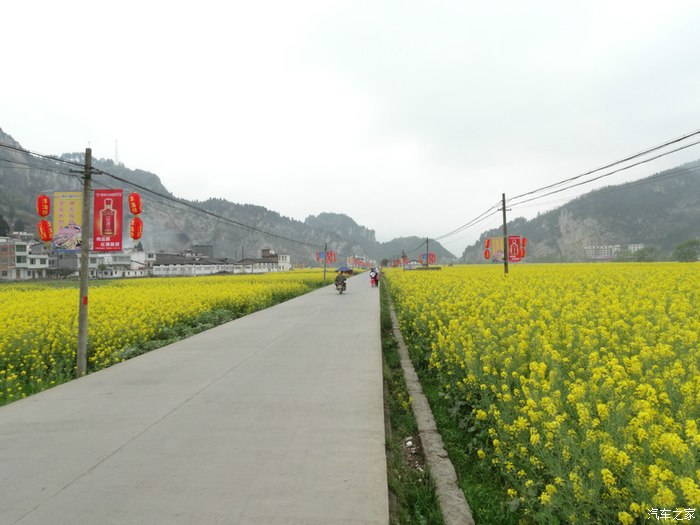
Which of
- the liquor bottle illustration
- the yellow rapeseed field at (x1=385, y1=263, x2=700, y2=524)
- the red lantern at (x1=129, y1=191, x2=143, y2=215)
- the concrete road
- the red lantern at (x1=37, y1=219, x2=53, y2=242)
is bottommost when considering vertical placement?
the concrete road

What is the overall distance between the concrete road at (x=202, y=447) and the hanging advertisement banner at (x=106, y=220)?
11.3ft

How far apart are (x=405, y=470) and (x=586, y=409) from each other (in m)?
1.78

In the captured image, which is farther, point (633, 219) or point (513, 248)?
point (633, 219)

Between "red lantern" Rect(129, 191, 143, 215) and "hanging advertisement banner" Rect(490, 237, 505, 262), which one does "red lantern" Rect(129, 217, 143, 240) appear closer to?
"red lantern" Rect(129, 191, 143, 215)

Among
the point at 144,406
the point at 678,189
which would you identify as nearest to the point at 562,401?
the point at 144,406

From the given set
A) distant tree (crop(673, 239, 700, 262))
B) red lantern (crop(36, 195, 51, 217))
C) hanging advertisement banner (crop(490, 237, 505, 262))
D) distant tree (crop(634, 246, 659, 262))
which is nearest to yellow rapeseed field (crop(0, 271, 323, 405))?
red lantern (crop(36, 195, 51, 217))

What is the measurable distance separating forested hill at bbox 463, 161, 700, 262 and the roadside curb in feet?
426

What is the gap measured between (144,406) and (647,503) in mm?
4716

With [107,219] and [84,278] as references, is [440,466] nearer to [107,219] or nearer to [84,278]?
[84,278]

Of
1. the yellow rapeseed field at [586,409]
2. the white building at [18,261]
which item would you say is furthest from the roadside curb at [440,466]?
the white building at [18,261]

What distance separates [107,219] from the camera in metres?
8.67

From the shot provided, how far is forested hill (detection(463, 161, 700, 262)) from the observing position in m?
122

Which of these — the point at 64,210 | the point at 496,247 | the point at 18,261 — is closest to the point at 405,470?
the point at 64,210

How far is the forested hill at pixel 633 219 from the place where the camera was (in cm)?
12181
